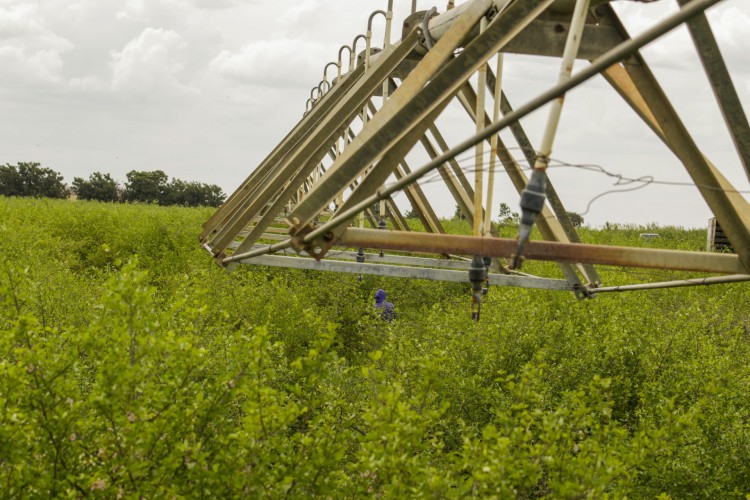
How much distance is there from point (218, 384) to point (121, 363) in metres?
0.66

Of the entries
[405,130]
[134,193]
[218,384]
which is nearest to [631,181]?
[405,130]

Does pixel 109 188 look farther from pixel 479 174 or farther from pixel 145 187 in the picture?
pixel 479 174

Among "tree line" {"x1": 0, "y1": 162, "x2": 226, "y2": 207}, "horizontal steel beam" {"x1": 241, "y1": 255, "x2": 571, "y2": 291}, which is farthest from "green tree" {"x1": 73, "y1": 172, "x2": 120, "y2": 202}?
"horizontal steel beam" {"x1": 241, "y1": 255, "x2": 571, "y2": 291}

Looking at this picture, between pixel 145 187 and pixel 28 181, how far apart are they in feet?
37.1

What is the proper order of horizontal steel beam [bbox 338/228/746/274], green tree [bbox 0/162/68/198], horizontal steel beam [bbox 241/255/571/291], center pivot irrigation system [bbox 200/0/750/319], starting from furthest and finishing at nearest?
green tree [bbox 0/162/68/198] → horizontal steel beam [bbox 241/255/571/291] → horizontal steel beam [bbox 338/228/746/274] → center pivot irrigation system [bbox 200/0/750/319]

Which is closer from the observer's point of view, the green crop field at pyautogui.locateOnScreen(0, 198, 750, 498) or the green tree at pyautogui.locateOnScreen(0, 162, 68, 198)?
the green crop field at pyautogui.locateOnScreen(0, 198, 750, 498)

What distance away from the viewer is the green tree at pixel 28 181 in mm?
74500

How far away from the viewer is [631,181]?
136 inches

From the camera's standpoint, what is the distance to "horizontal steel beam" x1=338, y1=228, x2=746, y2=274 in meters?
3.96

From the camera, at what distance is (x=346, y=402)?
7.77 meters

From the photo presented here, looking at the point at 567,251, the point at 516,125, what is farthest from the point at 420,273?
the point at 567,251

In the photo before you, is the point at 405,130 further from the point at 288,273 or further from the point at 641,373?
the point at 288,273

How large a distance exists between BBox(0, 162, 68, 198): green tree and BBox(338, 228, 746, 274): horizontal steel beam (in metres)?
77.6

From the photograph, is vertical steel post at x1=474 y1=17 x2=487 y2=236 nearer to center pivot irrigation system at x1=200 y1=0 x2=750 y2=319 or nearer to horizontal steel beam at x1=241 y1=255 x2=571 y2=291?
center pivot irrigation system at x1=200 y1=0 x2=750 y2=319
